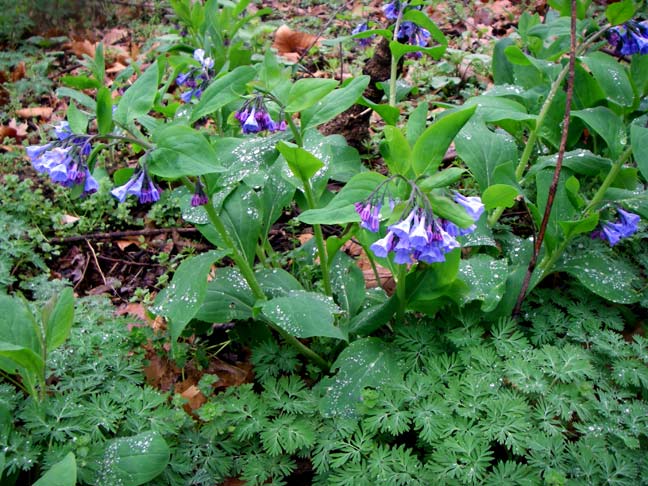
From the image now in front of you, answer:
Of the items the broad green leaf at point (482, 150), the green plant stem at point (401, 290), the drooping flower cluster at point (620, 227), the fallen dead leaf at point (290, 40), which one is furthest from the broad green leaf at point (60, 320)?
the fallen dead leaf at point (290, 40)

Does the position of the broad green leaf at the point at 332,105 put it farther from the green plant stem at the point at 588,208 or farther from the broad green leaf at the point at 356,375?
the green plant stem at the point at 588,208

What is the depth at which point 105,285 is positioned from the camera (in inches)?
105

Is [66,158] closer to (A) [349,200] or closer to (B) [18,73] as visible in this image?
(A) [349,200]

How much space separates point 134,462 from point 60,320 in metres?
0.49

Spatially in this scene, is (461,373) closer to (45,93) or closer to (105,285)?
(105,285)

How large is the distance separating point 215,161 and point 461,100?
94.8 inches

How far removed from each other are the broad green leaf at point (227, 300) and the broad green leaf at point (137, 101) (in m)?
0.67

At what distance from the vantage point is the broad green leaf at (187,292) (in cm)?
162

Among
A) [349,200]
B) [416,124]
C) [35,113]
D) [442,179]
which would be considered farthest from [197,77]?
[35,113]

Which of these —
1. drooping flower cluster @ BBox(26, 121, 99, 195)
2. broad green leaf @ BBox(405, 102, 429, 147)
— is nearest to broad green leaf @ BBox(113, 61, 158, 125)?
drooping flower cluster @ BBox(26, 121, 99, 195)

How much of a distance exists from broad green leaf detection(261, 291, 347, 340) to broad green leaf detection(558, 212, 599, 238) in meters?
0.82

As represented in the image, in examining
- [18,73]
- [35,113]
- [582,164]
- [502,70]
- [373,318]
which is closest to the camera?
[373,318]

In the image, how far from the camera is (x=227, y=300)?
1.94 m

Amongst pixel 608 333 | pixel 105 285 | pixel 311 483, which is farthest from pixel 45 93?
pixel 608 333
